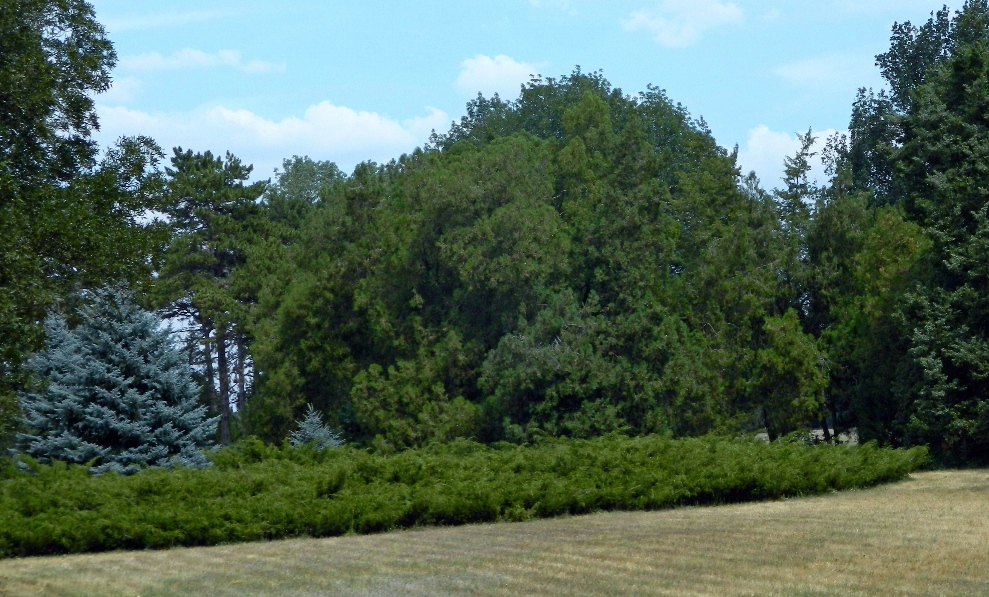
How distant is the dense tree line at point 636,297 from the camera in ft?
97.6

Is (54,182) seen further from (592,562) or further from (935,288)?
(935,288)

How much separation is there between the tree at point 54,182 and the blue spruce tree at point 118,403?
9.73 metres

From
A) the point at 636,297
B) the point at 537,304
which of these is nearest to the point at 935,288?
the point at 636,297

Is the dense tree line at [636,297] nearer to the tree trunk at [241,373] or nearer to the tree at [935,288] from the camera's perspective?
the tree at [935,288]

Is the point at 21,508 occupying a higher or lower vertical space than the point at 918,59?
lower

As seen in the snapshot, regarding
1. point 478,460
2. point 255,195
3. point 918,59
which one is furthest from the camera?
point 255,195

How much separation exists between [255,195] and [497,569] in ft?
157

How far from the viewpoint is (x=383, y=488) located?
61.2 feet

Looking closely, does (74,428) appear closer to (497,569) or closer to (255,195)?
(497,569)

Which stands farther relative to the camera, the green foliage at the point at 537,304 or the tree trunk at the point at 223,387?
the tree trunk at the point at 223,387

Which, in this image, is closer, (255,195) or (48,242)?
(48,242)

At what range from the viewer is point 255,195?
5838 centimetres

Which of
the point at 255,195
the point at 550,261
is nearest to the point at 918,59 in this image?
the point at 550,261

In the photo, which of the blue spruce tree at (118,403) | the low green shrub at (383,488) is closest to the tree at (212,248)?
the blue spruce tree at (118,403)
